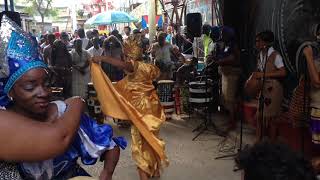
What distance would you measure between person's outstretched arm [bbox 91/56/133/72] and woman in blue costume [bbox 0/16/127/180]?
2534mm

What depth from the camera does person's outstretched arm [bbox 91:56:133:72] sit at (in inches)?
172

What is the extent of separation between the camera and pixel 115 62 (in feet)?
14.3

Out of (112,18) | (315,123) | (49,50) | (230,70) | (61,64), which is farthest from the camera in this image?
(112,18)

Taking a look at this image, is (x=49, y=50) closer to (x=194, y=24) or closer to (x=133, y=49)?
(x=194, y=24)

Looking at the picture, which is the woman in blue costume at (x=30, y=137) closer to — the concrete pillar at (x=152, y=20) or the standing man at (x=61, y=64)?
the standing man at (x=61, y=64)

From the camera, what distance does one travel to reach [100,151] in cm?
189

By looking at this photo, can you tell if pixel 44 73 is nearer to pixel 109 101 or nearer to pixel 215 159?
pixel 109 101

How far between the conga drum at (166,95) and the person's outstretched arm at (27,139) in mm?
6933

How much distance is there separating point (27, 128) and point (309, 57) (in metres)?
3.66

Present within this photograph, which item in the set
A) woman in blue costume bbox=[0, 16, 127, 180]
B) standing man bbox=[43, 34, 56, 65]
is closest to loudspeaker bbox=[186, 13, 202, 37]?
standing man bbox=[43, 34, 56, 65]

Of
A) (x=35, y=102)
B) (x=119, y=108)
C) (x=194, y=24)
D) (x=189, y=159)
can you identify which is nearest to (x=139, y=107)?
(x=119, y=108)

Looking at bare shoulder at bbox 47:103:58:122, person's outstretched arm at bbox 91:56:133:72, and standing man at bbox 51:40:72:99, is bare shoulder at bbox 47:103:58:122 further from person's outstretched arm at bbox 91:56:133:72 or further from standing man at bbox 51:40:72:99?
standing man at bbox 51:40:72:99

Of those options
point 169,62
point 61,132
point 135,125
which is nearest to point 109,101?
point 135,125

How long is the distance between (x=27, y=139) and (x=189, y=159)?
466cm
